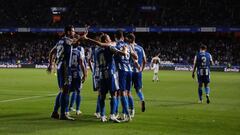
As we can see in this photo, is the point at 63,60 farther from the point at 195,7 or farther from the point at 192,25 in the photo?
the point at 195,7

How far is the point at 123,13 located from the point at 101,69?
177ft

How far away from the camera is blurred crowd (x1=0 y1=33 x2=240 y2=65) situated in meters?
60.5

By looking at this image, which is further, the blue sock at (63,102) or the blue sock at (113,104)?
the blue sock at (63,102)

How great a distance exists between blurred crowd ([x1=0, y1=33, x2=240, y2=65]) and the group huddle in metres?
45.2

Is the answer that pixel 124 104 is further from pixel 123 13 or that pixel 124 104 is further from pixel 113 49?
pixel 123 13

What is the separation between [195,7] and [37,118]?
53.1 metres

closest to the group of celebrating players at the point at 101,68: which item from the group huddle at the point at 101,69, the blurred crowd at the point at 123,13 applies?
the group huddle at the point at 101,69

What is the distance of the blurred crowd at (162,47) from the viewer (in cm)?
6047

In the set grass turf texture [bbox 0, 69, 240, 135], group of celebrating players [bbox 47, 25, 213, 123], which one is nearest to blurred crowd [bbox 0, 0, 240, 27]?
grass turf texture [bbox 0, 69, 240, 135]

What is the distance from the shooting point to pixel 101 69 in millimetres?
13344

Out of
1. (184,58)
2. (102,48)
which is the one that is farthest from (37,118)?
(184,58)

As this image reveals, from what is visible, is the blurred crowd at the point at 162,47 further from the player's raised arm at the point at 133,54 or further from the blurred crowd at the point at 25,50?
the player's raised arm at the point at 133,54

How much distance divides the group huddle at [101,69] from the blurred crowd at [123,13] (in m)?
47.4

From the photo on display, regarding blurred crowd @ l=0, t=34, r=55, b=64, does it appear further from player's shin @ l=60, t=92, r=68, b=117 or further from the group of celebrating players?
player's shin @ l=60, t=92, r=68, b=117
